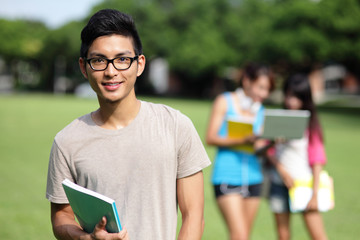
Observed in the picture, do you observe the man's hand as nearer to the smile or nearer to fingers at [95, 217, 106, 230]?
fingers at [95, 217, 106, 230]

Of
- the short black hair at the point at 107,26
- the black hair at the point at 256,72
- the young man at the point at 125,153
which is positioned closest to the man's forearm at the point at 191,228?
the young man at the point at 125,153

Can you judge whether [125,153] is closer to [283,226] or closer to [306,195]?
[306,195]

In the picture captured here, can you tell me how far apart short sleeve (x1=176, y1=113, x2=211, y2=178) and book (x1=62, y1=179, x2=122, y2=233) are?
0.41 metres

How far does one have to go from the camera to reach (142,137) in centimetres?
196

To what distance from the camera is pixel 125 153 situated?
1936mm

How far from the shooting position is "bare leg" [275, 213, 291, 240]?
4.12m

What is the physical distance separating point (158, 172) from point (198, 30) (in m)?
51.5

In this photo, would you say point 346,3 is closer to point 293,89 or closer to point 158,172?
point 293,89

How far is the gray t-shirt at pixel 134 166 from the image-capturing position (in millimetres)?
1932

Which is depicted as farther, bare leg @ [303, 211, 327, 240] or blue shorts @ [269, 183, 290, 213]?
blue shorts @ [269, 183, 290, 213]

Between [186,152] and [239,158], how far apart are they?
232cm

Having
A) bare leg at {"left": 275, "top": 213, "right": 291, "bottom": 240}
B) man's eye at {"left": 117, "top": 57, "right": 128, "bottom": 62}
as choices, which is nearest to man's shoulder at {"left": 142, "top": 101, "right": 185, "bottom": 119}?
man's eye at {"left": 117, "top": 57, "right": 128, "bottom": 62}

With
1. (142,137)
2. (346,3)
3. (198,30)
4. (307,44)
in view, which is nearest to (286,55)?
(307,44)

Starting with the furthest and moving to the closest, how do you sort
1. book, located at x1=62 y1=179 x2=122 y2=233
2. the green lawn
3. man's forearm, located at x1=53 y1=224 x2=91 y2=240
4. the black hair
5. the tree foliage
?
1. the tree foliage
2. the green lawn
3. the black hair
4. man's forearm, located at x1=53 y1=224 x2=91 y2=240
5. book, located at x1=62 y1=179 x2=122 y2=233
